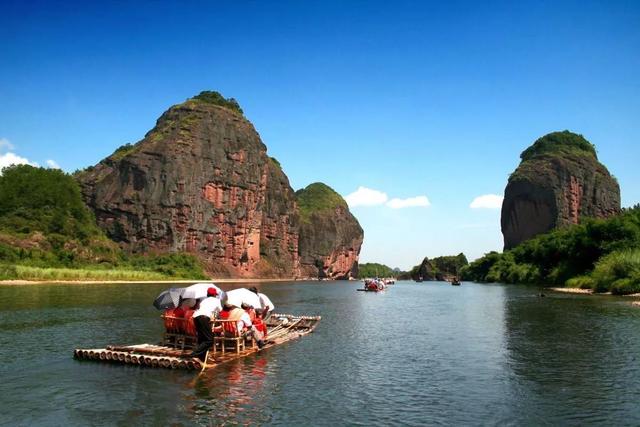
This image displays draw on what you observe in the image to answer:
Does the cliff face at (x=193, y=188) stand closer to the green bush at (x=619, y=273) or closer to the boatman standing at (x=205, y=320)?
the green bush at (x=619, y=273)

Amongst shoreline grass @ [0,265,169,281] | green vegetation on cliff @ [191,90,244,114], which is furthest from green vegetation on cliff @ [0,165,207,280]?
green vegetation on cliff @ [191,90,244,114]

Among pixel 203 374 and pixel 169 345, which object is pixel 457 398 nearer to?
pixel 203 374

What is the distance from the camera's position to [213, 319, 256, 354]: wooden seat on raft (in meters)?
24.0

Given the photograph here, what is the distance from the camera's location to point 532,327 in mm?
36312

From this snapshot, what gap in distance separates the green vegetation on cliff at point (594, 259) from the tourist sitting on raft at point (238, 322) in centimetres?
5494

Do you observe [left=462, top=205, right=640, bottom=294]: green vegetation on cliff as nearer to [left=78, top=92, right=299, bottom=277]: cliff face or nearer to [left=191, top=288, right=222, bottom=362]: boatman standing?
[left=191, top=288, right=222, bottom=362]: boatman standing

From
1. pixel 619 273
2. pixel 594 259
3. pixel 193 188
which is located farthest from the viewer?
pixel 193 188

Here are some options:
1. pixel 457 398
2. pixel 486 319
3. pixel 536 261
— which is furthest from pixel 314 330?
pixel 536 261

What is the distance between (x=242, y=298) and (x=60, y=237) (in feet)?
327

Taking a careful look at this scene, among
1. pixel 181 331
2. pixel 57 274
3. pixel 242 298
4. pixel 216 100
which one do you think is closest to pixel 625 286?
pixel 242 298

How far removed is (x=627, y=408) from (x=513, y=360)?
7.95 m

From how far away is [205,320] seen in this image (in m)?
22.9

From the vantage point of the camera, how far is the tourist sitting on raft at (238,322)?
24.4 m

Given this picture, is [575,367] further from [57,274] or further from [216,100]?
[216,100]
